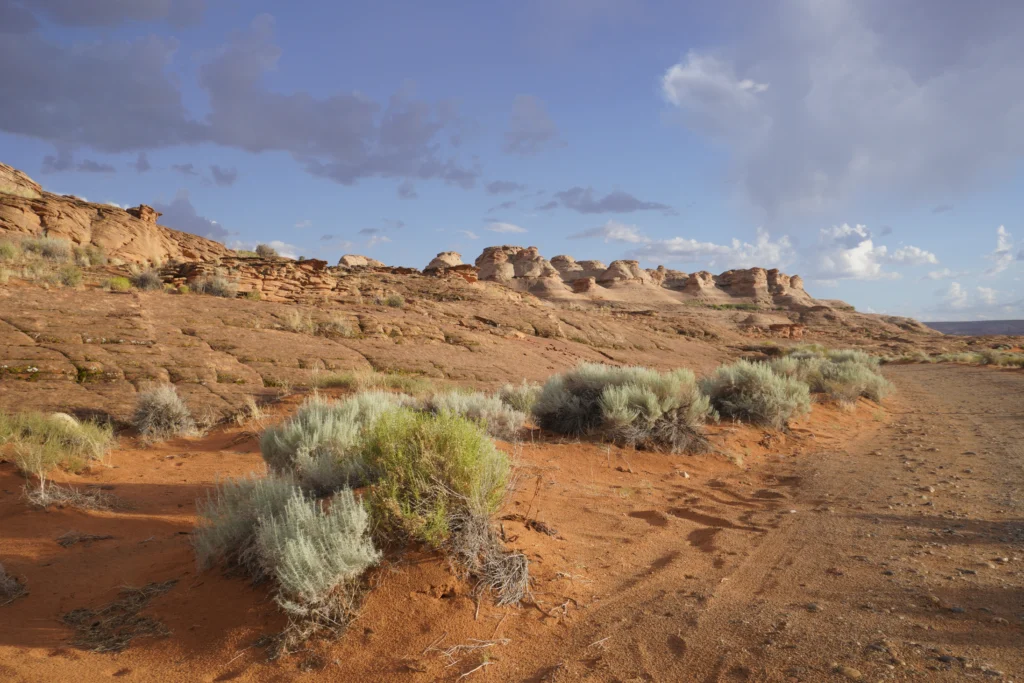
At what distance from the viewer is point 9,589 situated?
12.8 ft

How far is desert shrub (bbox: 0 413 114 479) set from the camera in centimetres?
632

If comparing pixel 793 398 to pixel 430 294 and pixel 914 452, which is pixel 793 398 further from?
pixel 430 294

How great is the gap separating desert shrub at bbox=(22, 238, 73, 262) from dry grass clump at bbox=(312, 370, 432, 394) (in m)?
13.0

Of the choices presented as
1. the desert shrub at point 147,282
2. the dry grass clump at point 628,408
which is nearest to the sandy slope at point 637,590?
the dry grass clump at point 628,408

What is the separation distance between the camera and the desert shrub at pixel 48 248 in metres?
18.6

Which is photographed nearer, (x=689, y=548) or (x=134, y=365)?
(x=689, y=548)

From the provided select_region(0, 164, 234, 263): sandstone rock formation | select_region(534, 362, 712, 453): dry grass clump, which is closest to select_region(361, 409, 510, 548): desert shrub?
select_region(534, 362, 712, 453): dry grass clump

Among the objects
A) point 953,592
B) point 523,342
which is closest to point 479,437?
point 953,592

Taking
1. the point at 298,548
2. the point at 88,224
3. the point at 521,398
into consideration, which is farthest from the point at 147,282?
the point at 298,548

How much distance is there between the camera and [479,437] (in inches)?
170

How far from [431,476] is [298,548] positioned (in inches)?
39.0

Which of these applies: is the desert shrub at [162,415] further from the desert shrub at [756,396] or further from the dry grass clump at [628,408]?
the desert shrub at [756,396]

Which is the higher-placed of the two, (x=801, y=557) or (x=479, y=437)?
(x=479, y=437)

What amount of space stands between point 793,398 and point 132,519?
1067cm
